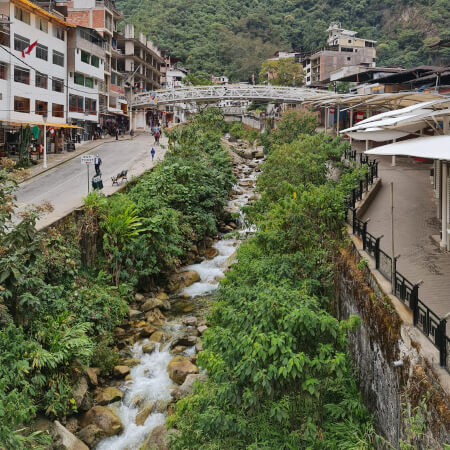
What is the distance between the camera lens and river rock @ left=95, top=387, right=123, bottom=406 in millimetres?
11468

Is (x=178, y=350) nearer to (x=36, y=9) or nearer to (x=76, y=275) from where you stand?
(x=76, y=275)

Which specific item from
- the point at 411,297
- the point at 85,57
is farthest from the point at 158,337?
the point at 85,57

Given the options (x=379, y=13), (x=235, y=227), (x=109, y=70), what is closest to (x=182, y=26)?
(x=379, y=13)

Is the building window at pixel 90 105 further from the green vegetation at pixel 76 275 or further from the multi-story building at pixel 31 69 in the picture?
the green vegetation at pixel 76 275

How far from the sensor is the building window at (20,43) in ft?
102

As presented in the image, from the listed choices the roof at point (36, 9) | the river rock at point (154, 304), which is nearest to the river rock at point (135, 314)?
the river rock at point (154, 304)

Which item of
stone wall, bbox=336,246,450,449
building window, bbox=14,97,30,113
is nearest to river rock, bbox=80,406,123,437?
stone wall, bbox=336,246,450,449

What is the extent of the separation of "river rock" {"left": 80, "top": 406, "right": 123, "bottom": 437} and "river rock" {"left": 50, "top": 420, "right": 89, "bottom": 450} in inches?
28.0

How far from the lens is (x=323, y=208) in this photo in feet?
40.9

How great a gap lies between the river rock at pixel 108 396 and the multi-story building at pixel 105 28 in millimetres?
39516

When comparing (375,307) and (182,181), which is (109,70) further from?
(375,307)

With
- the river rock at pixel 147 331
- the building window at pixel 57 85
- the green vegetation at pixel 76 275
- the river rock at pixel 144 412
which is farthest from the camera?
the building window at pixel 57 85

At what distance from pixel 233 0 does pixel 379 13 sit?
3974 cm

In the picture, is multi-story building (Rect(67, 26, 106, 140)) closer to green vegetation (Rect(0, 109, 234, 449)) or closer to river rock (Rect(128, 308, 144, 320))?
green vegetation (Rect(0, 109, 234, 449))
